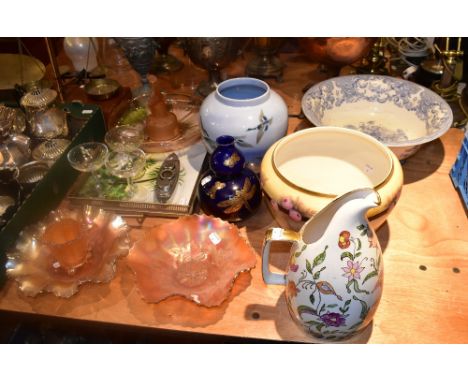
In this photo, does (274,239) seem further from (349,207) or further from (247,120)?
(247,120)

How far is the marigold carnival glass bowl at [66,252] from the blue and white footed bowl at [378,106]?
1.76 feet

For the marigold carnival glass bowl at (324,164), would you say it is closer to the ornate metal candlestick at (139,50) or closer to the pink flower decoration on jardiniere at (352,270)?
the pink flower decoration on jardiniere at (352,270)

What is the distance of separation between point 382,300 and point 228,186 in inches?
14.3

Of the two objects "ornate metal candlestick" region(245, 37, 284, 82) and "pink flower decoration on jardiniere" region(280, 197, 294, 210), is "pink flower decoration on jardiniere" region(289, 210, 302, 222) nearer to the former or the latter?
"pink flower decoration on jardiniere" region(280, 197, 294, 210)

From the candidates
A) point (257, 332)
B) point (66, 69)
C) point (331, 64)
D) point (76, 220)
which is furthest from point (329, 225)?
point (66, 69)

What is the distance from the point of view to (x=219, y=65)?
1259mm

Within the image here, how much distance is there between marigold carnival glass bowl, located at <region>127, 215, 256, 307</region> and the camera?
2.57 feet

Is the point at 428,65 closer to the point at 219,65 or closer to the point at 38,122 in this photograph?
the point at 219,65

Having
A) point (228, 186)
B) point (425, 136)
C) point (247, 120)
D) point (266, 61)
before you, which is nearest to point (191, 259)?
point (228, 186)

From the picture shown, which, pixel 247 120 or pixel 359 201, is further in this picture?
pixel 247 120

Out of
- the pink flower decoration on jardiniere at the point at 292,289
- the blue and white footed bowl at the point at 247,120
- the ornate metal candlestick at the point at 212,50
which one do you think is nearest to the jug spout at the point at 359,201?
the pink flower decoration on jardiniere at the point at 292,289

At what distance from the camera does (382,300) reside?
77 cm

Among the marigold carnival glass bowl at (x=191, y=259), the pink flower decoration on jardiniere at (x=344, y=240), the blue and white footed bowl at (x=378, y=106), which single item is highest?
the pink flower decoration on jardiniere at (x=344, y=240)

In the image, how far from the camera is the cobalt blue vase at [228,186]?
86cm
